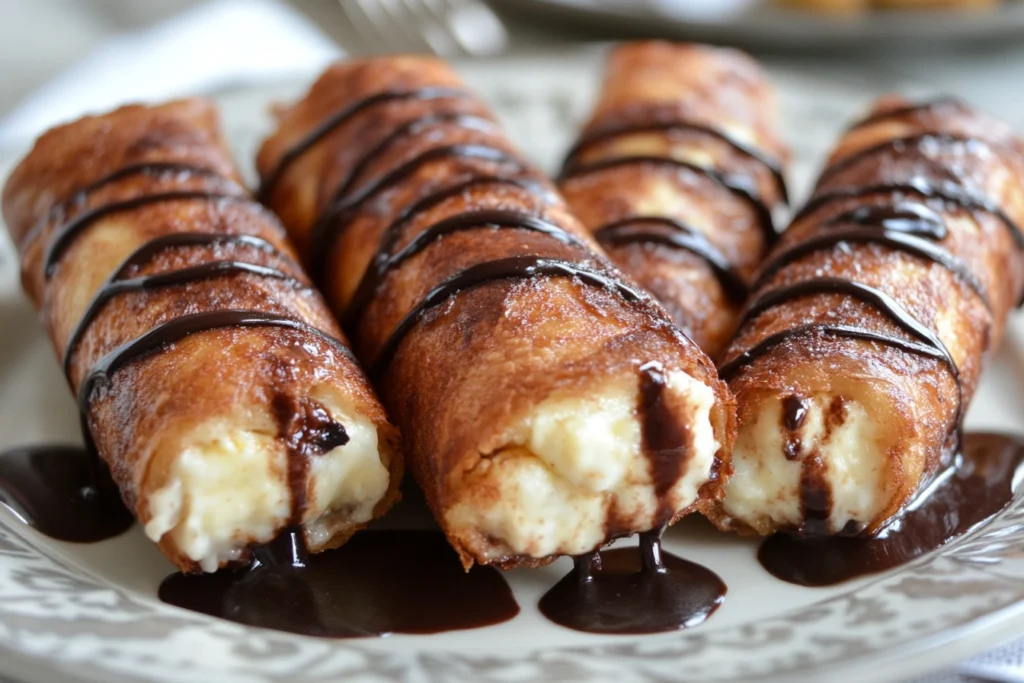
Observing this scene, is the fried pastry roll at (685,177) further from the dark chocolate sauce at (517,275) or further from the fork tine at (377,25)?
the fork tine at (377,25)

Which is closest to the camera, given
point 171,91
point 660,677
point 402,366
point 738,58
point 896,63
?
point 660,677

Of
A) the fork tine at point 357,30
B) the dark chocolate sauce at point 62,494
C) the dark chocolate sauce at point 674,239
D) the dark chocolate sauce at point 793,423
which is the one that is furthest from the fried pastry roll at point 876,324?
the fork tine at point 357,30

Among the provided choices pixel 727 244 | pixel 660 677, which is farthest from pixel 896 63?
pixel 660 677

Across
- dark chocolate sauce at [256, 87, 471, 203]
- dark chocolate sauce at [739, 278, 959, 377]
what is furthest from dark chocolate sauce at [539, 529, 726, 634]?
dark chocolate sauce at [256, 87, 471, 203]

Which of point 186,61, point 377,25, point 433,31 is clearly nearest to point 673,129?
point 433,31

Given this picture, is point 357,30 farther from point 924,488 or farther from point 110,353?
point 924,488

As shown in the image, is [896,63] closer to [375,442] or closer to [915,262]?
[915,262]

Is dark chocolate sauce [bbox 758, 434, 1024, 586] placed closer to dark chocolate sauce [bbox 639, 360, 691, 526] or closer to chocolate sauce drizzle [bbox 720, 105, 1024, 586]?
chocolate sauce drizzle [bbox 720, 105, 1024, 586]
